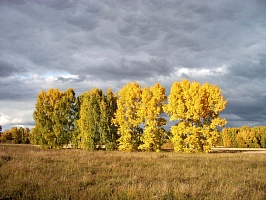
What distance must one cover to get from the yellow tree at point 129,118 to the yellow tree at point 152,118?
1.39 m

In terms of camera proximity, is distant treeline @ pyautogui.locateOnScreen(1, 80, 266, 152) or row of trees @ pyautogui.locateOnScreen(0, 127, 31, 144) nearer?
distant treeline @ pyautogui.locateOnScreen(1, 80, 266, 152)

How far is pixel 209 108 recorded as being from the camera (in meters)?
48.2

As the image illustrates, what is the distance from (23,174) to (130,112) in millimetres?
35523

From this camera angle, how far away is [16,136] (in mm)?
133125

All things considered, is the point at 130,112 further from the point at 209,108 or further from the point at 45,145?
the point at 45,145

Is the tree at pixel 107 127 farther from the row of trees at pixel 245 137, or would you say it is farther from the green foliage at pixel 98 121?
the row of trees at pixel 245 137

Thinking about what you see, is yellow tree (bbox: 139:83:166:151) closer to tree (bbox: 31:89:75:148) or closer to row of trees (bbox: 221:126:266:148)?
tree (bbox: 31:89:75:148)

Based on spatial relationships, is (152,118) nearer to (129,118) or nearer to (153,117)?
(153,117)

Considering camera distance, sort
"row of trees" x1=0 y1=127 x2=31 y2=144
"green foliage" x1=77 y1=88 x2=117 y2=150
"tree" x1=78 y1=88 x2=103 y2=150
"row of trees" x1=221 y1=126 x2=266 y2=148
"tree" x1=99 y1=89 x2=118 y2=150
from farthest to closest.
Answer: "row of trees" x1=0 y1=127 x2=31 y2=144
"row of trees" x1=221 y1=126 x2=266 y2=148
"tree" x1=78 y1=88 x2=103 y2=150
"green foliage" x1=77 y1=88 x2=117 y2=150
"tree" x1=99 y1=89 x2=118 y2=150

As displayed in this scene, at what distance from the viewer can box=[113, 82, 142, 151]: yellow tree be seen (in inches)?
1954

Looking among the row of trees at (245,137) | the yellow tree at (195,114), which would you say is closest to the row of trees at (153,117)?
the yellow tree at (195,114)

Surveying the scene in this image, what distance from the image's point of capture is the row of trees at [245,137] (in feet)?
381

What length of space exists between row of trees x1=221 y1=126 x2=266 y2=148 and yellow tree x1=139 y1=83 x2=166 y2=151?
261 ft

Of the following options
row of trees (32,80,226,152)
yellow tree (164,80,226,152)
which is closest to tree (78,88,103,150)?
row of trees (32,80,226,152)
